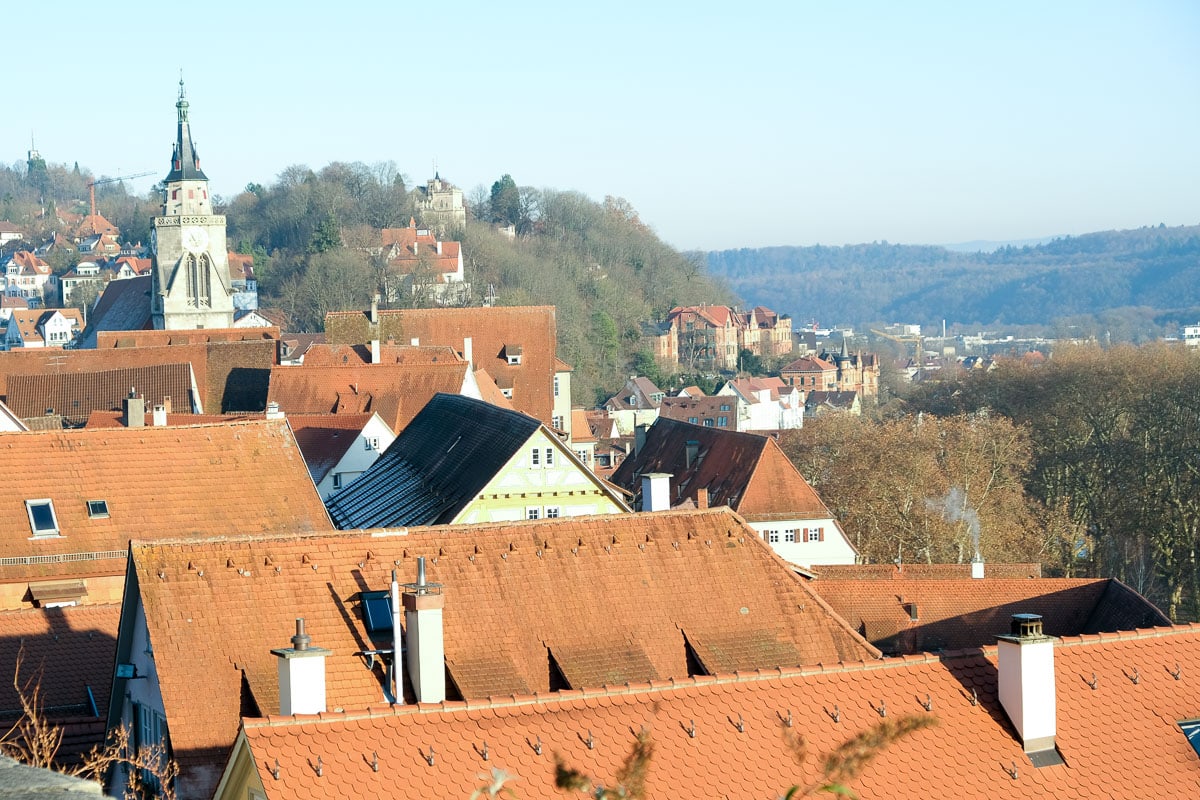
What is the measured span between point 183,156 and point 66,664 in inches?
2762

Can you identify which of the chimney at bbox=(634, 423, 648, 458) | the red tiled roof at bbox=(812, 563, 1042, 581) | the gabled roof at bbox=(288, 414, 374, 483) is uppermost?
the gabled roof at bbox=(288, 414, 374, 483)

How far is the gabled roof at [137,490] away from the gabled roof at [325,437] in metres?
13.2

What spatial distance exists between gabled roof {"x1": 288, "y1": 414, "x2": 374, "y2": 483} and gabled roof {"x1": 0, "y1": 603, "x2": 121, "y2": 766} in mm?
19442

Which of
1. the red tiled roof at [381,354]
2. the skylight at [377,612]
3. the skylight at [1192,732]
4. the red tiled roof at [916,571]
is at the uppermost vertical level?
the skylight at [377,612]

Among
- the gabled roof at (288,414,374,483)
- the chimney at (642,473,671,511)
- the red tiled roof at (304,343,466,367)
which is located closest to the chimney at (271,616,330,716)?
the chimney at (642,473,671,511)

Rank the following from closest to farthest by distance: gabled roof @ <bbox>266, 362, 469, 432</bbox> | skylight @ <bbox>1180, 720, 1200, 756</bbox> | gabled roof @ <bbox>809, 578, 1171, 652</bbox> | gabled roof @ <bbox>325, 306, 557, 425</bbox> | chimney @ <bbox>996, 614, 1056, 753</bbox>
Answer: chimney @ <bbox>996, 614, 1056, 753</bbox> → skylight @ <bbox>1180, 720, 1200, 756</bbox> → gabled roof @ <bbox>809, 578, 1171, 652</bbox> → gabled roof @ <bbox>266, 362, 469, 432</bbox> → gabled roof @ <bbox>325, 306, 557, 425</bbox>

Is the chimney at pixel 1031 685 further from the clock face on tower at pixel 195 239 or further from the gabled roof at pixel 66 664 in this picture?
the clock face on tower at pixel 195 239

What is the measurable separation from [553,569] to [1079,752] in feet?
21.8

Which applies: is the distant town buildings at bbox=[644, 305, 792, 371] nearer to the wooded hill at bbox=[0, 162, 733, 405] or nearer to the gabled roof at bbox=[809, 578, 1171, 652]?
the wooded hill at bbox=[0, 162, 733, 405]

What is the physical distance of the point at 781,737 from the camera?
11734mm

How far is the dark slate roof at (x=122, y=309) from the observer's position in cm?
8419

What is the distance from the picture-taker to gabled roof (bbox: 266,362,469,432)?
47.8m

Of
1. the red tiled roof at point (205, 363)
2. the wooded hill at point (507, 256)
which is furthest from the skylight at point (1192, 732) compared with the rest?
the wooded hill at point (507, 256)

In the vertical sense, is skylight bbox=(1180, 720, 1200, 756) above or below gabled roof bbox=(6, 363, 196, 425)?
above
